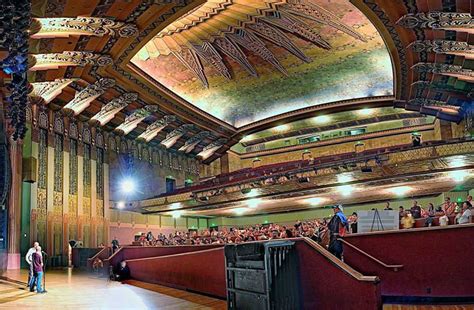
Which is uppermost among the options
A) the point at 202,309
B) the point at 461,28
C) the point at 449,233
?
the point at 461,28

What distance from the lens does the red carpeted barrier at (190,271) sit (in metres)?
7.64

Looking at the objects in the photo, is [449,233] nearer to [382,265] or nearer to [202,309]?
[382,265]

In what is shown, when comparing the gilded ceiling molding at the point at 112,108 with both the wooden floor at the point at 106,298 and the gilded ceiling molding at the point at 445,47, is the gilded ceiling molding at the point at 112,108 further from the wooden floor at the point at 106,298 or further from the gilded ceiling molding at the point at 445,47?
the gilded ceiling molding at the point at 445,47

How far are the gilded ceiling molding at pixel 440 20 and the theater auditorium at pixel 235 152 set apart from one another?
3cm

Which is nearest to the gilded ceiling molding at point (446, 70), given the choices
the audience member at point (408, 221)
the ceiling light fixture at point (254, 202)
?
the audience member at point (408, 221)

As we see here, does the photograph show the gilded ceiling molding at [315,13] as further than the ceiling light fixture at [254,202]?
No

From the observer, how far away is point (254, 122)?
22.8m

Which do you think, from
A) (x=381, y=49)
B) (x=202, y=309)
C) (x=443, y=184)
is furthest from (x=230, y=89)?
(x=202, y=309)

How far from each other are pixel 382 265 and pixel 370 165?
8473 mm

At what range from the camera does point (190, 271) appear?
28.5 ft

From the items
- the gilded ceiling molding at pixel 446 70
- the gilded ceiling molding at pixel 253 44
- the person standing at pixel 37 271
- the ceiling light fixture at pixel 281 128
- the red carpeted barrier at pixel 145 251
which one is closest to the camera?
the person standing at pixel 37 271

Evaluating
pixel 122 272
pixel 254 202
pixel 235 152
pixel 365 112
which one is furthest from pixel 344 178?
pixel 235 152

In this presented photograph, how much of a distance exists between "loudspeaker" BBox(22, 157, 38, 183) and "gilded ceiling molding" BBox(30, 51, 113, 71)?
3279 mm

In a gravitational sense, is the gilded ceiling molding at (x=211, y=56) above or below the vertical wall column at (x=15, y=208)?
above
